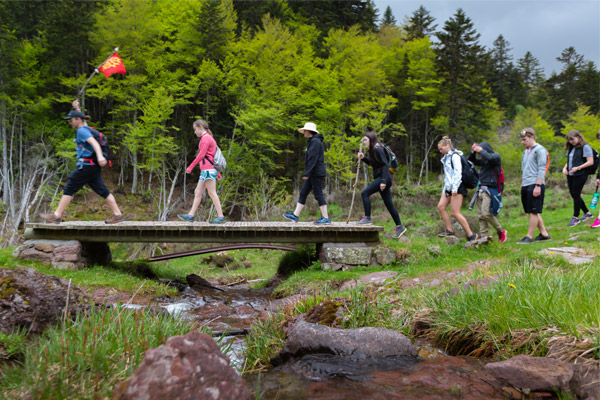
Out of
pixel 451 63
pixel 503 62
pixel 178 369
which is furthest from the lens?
pixel 503 62

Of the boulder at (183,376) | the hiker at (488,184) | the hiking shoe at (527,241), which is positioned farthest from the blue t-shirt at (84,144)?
the hiking shoe at (527,241)

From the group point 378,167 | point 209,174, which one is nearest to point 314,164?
point 378,167

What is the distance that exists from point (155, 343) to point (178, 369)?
906mm

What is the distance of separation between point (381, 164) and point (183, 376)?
722 cm

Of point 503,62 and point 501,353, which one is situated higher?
point 503,62

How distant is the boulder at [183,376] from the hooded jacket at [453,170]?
690 cm

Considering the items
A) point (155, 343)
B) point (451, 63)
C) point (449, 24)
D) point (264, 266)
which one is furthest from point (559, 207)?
point (449, 24)

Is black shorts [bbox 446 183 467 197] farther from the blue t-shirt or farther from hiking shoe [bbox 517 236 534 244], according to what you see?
the blue t-shirt

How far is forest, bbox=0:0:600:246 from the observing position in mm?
24125

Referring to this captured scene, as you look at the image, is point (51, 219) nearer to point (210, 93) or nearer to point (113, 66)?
point (113, 66)

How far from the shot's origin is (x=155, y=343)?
A: 2783 mm

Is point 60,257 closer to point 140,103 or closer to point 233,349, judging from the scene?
point 233,349

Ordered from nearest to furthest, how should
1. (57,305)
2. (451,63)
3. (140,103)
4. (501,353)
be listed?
(501,353) → (57,305) → (140,103) → (451,63)

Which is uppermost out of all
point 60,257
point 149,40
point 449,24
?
point 449,24
